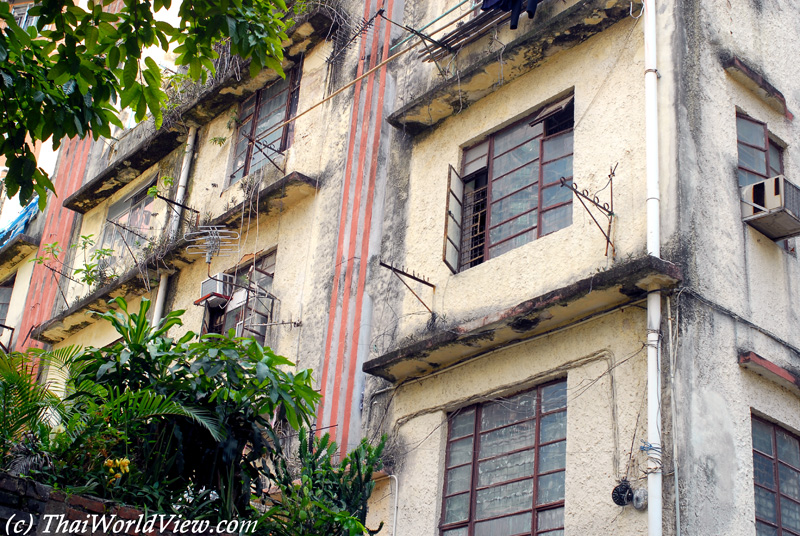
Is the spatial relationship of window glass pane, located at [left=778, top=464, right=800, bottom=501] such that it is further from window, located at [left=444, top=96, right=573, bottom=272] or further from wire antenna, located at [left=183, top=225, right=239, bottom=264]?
wire antenna, located at [left=183, top=225, right=239, bottom=264]

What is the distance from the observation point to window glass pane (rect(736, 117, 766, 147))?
8781mm

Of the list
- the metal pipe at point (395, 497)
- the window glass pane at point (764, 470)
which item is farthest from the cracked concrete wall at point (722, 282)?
the metal pipe at point (395, 497)

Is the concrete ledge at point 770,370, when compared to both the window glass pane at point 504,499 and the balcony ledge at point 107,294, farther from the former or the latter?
the balcony ledge at point 107,294

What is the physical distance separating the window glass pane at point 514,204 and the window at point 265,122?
4.05m

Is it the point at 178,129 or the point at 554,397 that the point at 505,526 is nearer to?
the point at 554,397

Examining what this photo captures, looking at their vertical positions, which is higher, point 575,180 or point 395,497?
point 575,180

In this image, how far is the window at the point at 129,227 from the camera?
1455 cm

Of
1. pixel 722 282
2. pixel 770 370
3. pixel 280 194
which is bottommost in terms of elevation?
pixel 770 370

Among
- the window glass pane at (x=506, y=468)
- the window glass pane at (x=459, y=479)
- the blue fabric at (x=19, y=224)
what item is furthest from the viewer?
the blue fabric at (x=19, y=224)

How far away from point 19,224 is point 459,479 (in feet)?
41.4

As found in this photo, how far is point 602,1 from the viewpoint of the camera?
877 cm

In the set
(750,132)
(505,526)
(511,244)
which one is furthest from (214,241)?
(750,132)

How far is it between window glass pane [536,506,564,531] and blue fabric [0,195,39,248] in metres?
13.2

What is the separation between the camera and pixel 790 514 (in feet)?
25.1
